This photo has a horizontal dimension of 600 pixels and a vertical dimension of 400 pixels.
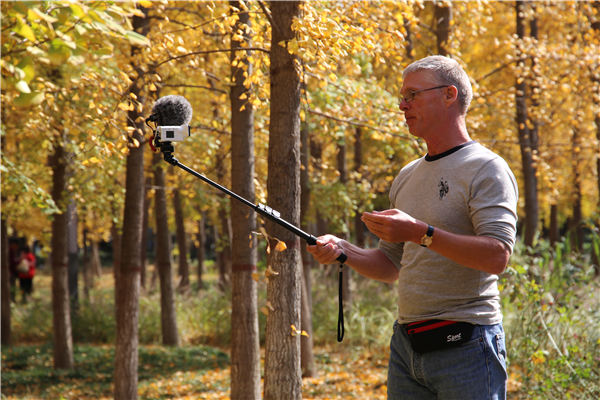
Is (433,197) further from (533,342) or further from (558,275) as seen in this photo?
(558,275)

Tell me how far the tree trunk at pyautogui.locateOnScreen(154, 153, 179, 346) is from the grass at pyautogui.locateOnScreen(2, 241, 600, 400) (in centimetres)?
36

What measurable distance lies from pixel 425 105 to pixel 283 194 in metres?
1.48

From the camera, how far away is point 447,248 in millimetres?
1858

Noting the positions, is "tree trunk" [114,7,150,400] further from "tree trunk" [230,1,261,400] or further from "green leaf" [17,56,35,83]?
"green leaf" [17,56,35,83]

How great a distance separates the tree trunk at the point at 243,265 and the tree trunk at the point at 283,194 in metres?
1.49

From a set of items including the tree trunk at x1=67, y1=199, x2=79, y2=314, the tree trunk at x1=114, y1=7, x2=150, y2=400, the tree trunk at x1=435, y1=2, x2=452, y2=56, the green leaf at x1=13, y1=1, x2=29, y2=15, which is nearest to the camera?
the green leaf at x1=13, y1=1, x2=29, y2=15

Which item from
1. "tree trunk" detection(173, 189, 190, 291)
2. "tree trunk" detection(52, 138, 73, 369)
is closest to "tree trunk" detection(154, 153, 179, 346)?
"tree trunk" detection(173, 189, 190, 291)

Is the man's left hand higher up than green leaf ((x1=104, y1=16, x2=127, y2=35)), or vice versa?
green leaf ((x1=104, y1=16, x2=127, y2=35))

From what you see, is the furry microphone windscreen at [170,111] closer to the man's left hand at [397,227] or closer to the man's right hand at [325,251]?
the man's right hand at [325,251]

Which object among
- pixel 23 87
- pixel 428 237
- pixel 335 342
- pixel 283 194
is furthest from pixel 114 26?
pixel 335 342

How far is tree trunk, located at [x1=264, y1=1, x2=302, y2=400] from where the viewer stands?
Answer: 136 inches

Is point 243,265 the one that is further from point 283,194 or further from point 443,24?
point 443,24

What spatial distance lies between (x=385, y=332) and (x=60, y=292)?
5.05 m

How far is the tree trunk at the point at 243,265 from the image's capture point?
504cm
